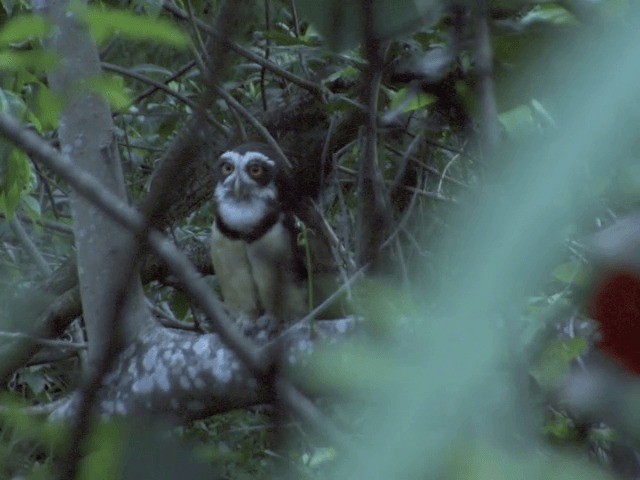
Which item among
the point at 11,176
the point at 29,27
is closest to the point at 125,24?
the point at 29,27

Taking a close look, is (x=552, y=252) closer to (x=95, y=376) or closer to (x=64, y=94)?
(x=95, y=376)

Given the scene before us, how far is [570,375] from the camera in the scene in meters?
0.58

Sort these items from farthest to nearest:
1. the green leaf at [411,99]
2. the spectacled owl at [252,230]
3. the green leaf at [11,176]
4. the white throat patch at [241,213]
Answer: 1. the white throat patch at [241,213]
2. the spectacled owl at [252,230]
3. the green leaf at [11,176]
4. the green leaf at [411,99]

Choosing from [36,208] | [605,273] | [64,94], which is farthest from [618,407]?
[36,208]

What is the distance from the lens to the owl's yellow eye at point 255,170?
9.68 ft

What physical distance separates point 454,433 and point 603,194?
0.55 feet

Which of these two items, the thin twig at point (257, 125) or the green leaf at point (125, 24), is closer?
the green leaf at point (125, 24)

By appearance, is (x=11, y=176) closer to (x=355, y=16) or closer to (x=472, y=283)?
(x=355, y=16)

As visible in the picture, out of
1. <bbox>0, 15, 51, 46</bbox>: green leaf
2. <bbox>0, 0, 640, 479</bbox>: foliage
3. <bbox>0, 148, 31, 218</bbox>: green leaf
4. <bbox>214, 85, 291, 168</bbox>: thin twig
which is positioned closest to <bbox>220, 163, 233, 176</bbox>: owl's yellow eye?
<bbox>214, 85, 291, 168</bbox>: thin twig

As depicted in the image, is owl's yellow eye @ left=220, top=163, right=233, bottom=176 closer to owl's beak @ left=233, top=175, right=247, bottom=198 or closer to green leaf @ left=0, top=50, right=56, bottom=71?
owl's beak @ left=233, top=175, right=247, bottom=198

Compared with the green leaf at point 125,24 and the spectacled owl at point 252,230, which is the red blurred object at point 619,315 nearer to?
the green leaf at point 125,24

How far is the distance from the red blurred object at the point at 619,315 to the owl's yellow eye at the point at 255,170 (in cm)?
252

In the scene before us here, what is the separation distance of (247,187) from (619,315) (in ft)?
8.46

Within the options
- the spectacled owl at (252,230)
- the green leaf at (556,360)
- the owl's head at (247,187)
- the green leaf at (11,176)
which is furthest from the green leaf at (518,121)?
the owl's head at (247,187)
